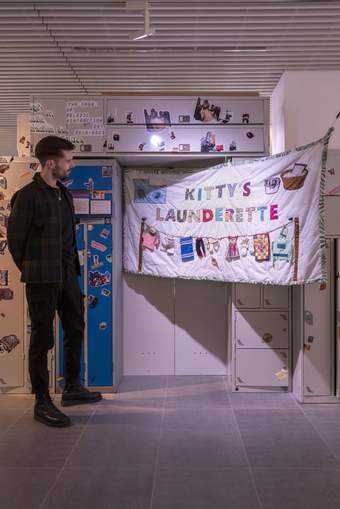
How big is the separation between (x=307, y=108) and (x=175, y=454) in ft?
11.6

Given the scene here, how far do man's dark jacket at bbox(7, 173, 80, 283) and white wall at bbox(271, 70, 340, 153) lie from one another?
2.48 meters

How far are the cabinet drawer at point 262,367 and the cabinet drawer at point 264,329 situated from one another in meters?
0.06

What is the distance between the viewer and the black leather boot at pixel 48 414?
11.2 ft

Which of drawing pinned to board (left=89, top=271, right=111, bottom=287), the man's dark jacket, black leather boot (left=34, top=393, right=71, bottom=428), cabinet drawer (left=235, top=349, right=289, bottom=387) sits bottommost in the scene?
black leather boot (left=34, top=393, right=71, bottom=428)

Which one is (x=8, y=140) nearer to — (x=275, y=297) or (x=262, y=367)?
(x=275, y=297)

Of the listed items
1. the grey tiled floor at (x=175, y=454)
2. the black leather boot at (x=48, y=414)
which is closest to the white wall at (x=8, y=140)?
the grey tiled floor at (x=175, y=454)

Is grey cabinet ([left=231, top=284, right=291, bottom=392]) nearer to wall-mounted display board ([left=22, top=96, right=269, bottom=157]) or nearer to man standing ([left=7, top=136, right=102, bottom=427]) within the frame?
wall-mounted display board ([left=22, top=96, right=269, bottom=157])

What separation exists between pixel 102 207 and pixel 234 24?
204 cm

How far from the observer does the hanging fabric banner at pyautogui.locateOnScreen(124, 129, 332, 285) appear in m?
3.57

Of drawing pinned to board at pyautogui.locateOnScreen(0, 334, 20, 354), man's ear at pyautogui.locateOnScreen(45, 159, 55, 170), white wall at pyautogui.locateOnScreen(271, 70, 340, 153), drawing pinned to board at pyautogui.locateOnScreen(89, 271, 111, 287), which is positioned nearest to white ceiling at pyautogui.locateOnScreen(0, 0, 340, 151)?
white wall at pyautogui.locateOnScreen(271, 70, 340, 153)

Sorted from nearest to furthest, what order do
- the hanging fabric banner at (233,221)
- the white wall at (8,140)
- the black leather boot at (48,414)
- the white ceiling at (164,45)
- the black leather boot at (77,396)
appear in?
the black leather boot at (48,414), the hanging fabric banner at (233,221), the black leather boot at (77,396), the white ceiling at (164,45), the white wall at (8,140)

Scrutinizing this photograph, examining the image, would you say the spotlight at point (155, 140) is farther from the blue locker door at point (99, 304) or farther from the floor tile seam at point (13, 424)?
the floor tile seam at point (13, 424)

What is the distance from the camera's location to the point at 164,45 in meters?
4.95

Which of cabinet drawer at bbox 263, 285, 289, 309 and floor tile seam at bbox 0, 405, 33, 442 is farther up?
cabinet drawer at bbox 263, 285, 289, 309
